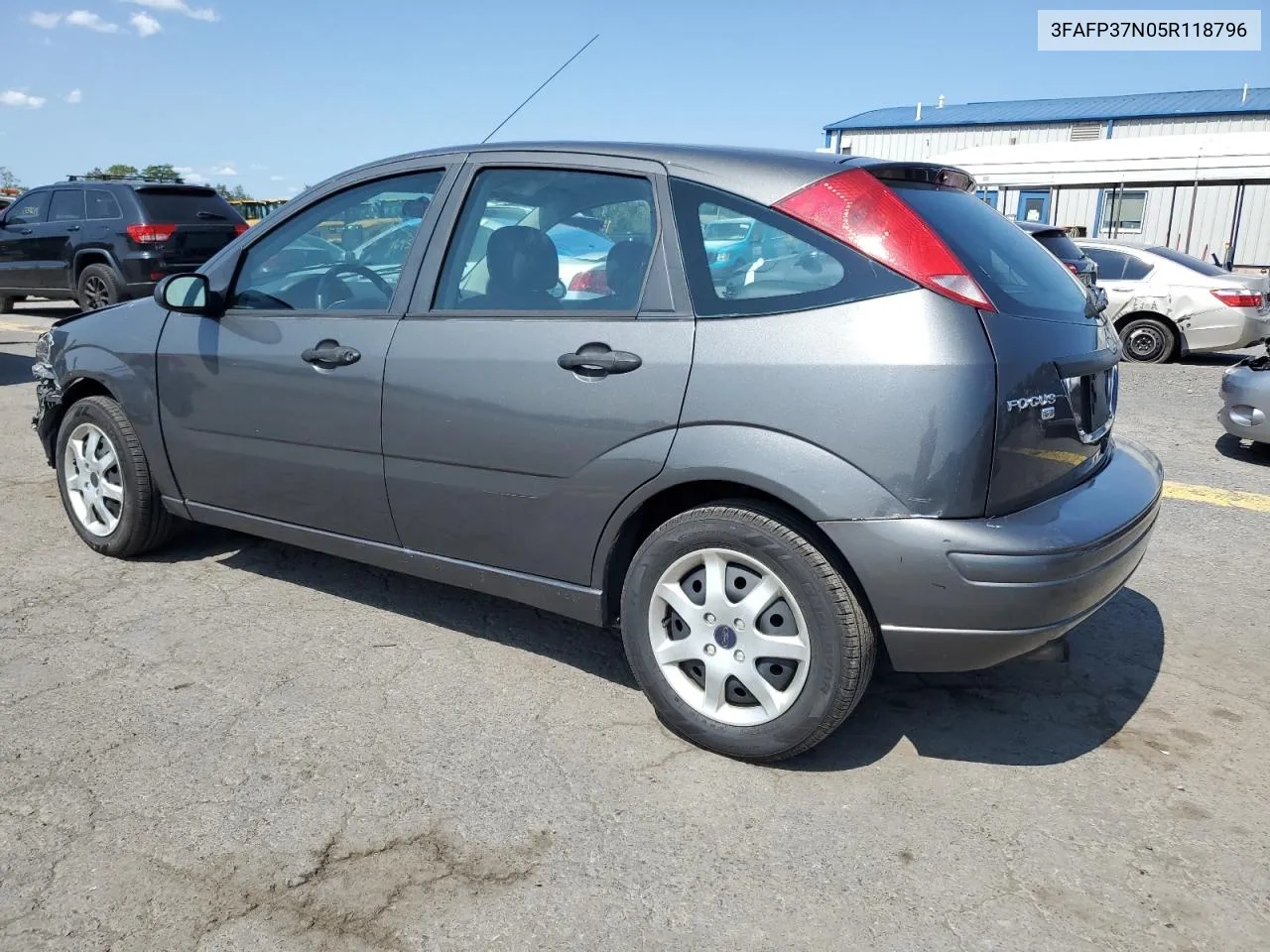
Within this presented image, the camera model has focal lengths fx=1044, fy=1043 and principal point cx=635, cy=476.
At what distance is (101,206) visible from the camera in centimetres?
1301

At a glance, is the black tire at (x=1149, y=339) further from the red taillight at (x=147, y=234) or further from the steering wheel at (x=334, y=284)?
the red taillight at (x=147, y=234)

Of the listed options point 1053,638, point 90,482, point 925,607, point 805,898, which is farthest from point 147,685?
point 1053,638

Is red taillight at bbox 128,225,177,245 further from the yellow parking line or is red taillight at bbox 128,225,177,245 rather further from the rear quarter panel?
the rear quarter panel

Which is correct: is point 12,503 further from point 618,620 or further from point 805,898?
point 805,898

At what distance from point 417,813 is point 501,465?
106 cm

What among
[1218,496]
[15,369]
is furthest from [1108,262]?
[15,369]

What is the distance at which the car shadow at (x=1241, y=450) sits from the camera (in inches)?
278

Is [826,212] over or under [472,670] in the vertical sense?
over

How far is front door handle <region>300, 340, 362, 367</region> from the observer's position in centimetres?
354

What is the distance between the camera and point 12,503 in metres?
5.57

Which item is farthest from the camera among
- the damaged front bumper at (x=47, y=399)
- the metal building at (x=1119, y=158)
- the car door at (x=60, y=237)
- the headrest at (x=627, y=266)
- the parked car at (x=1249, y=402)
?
the metal building at (x=1119, y=158)

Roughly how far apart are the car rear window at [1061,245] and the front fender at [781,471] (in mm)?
8327

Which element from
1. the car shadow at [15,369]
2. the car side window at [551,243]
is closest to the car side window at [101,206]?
the car shadow at [15,369]

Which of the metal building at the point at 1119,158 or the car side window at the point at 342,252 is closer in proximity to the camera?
the car side window at the point at 342,252
